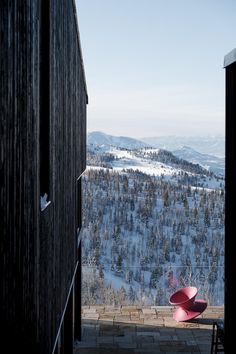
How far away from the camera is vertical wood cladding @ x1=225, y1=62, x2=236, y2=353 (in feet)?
23.1

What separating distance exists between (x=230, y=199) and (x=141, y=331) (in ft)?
21.0

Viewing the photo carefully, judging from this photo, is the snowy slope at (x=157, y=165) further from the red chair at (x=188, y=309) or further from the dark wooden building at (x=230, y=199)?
the dark wooden building at (x=230, y=199)

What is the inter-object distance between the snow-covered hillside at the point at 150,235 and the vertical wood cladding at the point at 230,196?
16.7m

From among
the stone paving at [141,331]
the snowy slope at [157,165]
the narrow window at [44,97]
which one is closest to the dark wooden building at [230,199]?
the narrow window at [44,97]

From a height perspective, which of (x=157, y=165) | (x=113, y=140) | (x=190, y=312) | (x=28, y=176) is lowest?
(x=190, y=312)

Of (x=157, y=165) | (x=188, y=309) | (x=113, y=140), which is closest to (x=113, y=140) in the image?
(x=113, y=140)

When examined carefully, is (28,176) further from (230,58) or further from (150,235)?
(150,235)

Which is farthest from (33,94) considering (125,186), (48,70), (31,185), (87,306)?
(125,186)

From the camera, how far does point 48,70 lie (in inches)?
171

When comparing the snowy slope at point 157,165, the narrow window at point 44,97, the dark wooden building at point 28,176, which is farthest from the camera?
the snowy slope at point 157,165

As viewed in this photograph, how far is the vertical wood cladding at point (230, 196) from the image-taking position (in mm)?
7055

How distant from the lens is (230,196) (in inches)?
286

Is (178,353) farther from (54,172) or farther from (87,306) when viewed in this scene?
(54,172)

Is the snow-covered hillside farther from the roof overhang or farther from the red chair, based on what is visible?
the roof overhang
